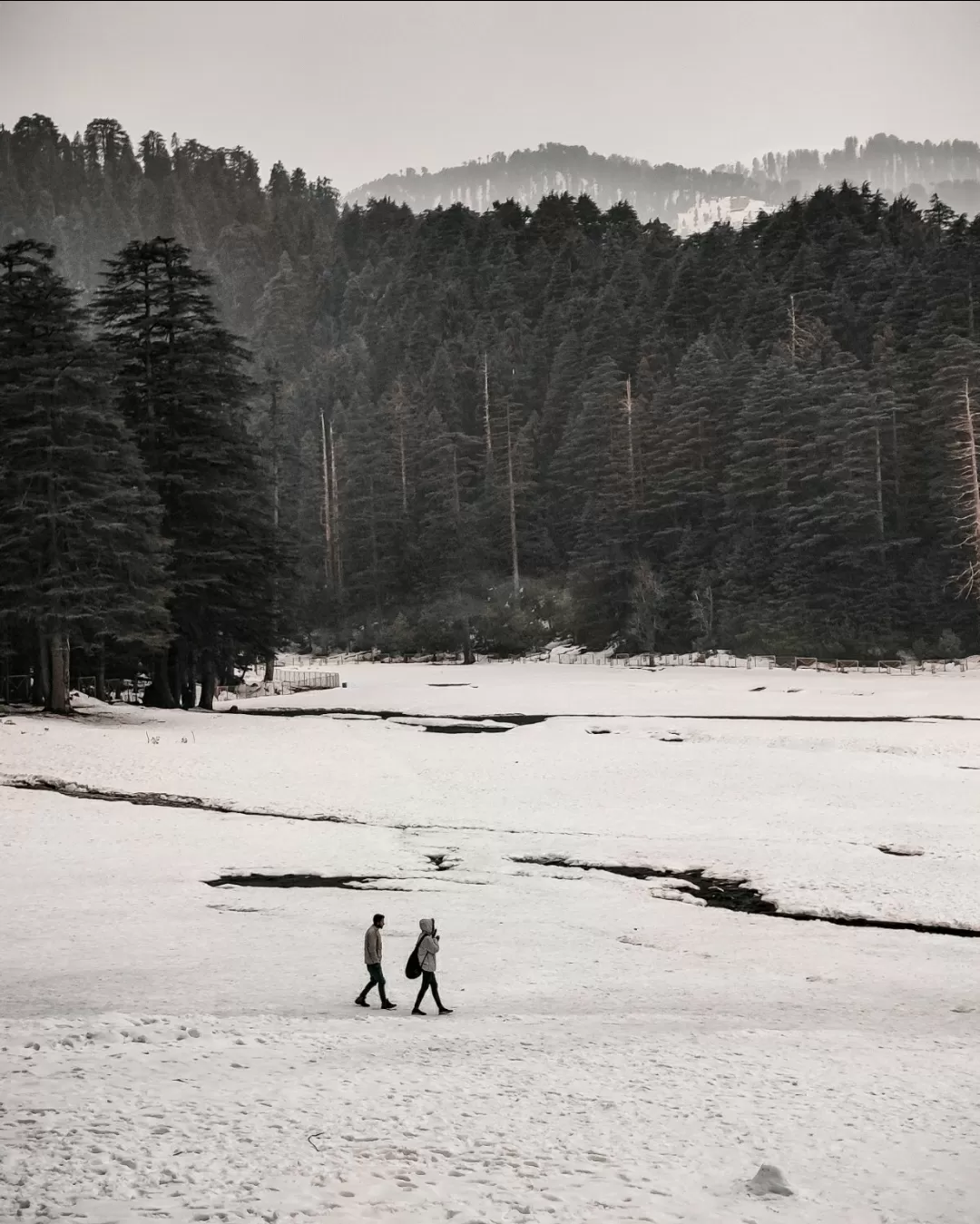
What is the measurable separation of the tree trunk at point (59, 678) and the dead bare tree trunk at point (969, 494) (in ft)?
154

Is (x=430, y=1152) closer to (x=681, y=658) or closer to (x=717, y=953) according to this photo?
(x=717, y=953)

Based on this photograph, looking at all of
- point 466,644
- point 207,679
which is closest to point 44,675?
point 207,679

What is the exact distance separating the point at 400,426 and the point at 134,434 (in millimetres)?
59545

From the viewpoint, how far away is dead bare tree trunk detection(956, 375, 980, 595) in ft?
197

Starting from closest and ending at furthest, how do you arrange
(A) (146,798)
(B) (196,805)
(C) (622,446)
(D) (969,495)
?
1. (B) (196,805)
2. (A) (146,798)
3. (D) (969,495)
4. (C) (622,446)

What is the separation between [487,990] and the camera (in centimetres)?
1467

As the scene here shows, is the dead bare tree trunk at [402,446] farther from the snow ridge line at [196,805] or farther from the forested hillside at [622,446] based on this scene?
the snow ridge line at [196,805]

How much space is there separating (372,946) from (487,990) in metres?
2.08

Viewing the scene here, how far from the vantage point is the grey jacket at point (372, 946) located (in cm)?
1352

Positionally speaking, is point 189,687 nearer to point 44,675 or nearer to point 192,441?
point 44,675

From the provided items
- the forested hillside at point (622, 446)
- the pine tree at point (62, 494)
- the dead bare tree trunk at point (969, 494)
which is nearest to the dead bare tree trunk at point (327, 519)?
the forested hillside at point (622, 446)

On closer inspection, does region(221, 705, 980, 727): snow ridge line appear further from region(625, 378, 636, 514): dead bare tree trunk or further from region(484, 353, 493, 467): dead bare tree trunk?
region(484, 353, 493, 467): dead bare tree trunk

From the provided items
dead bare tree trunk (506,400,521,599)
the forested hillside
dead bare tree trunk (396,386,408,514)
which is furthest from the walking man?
dead bare tree trunk (396,386,408,514)

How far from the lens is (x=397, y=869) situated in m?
21.2
